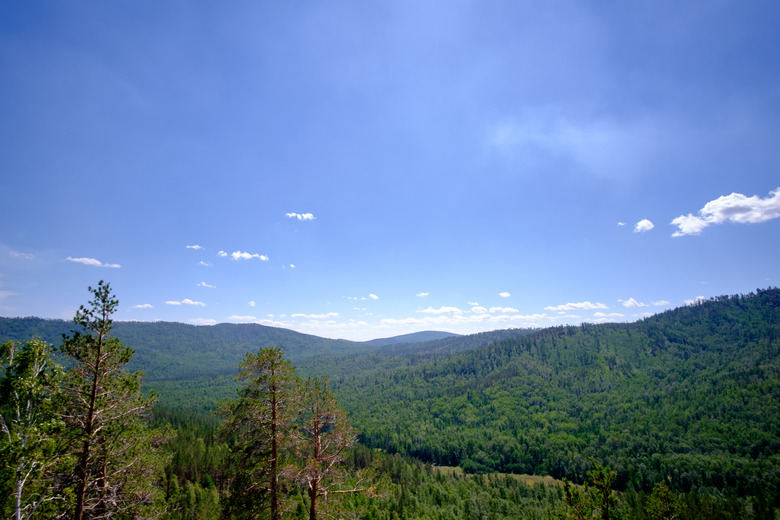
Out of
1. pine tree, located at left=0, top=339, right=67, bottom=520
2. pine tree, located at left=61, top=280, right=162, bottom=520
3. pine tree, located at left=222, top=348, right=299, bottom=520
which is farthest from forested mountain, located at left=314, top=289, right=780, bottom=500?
pine tree, located at left=0, top=339, right=67, bottom=520

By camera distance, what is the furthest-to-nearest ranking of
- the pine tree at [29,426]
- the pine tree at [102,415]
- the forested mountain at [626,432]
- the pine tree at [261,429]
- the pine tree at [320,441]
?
the forested mountain at [626,432]
the pine tree at [320,441]
the pine tree at [261,429]
the pine tree at [102,415]
the pine tree at [29,426]

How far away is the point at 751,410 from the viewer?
13450 centimetres

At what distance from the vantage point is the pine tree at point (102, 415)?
10.0m

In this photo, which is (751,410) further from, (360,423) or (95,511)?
(95,511)

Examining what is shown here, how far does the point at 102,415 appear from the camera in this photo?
1043 cm

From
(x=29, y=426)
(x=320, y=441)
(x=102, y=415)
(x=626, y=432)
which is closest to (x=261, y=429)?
(x=320, y=441)

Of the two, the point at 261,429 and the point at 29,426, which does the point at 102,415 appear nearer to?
the point at 29,426

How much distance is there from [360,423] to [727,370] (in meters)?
214

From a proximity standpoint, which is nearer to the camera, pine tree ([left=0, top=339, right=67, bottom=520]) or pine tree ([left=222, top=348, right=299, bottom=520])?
pine tree ([left=0, top=339, right=67, bottom=520])

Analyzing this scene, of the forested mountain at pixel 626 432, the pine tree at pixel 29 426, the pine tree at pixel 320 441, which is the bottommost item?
the forested mountain at pixel 626 432

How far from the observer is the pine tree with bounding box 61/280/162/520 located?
1003 cm

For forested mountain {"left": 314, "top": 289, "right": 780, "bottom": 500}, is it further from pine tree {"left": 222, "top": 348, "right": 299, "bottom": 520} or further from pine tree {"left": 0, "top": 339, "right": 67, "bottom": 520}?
pine tree {"left": 0, "top": 339, "right": 67, "bottom": 520}

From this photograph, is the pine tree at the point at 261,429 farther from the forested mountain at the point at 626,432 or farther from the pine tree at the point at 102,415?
the forested mountain at the point at 626,432

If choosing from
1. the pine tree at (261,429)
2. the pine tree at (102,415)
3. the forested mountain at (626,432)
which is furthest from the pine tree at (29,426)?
the forested mountain at (626,432)
